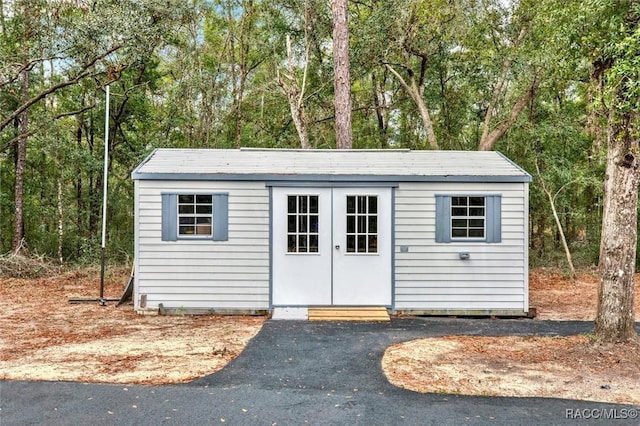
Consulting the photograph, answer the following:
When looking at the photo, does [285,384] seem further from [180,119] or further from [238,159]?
[180,119]

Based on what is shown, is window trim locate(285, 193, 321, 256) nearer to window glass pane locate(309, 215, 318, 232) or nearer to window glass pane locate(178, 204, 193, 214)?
window glass pane locate(309, 215, 318, 232)

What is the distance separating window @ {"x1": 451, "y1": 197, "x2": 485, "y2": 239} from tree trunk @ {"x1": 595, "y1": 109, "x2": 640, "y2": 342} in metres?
2.07

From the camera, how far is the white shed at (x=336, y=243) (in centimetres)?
653

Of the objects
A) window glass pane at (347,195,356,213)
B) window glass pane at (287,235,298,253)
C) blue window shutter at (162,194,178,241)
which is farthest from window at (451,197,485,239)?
blue window shutter at (162,194,178,241)

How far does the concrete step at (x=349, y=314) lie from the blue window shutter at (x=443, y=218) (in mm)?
1385

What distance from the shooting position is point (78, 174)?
1192 centimetres

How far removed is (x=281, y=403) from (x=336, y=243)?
340 centimetres

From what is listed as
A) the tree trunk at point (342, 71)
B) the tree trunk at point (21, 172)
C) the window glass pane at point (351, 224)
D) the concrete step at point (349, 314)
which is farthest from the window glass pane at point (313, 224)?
the tree trunk at point (21, 172)

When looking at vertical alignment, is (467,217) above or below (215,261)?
above

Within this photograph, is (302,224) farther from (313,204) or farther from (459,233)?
(459,233)

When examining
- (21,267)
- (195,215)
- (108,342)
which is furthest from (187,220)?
(21,267)

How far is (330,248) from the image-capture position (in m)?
6.56

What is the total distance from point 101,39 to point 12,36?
3361 mm

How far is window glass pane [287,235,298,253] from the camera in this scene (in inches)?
260
